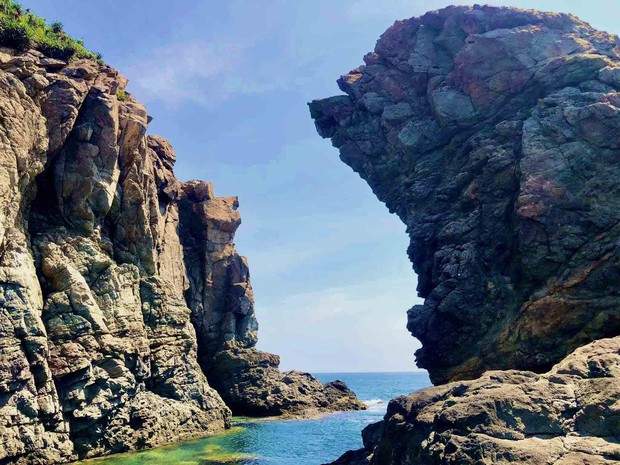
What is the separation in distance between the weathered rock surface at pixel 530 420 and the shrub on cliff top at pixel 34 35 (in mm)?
47326

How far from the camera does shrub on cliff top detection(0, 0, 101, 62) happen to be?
42.5 m

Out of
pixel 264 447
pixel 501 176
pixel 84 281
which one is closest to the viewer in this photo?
pixel 501 176

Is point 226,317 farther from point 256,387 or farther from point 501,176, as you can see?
point 501,176

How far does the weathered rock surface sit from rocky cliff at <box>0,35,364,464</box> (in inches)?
1118

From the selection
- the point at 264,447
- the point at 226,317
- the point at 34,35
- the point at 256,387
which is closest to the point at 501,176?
the point at 264,447

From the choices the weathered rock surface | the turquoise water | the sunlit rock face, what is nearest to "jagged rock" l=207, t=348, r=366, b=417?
the turquoise water

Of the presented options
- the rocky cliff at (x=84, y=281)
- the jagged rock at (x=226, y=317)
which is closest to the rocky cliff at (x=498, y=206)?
the rocky cliff at (x=84, y=281)

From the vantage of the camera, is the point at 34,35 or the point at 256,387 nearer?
the point at 34,35

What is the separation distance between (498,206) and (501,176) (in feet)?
9.08

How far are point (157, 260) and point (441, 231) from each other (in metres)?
35.2

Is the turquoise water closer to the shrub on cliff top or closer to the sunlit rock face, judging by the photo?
the sunlit rock face

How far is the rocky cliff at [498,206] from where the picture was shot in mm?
16656

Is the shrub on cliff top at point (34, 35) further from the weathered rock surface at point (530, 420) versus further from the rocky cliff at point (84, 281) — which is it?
the weathered rock surface at point (530, 420)

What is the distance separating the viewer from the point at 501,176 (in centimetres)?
4122
